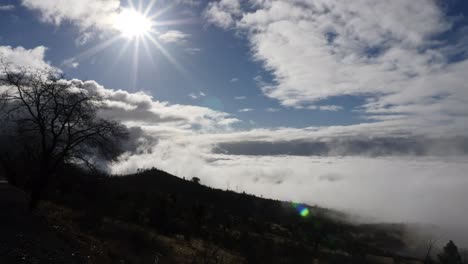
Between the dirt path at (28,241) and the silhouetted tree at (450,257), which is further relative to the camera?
the silhouetted tree at (450,257)

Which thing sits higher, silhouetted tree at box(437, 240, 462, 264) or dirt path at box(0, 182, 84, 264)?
dirt path at box(0, 182, 84, 264)

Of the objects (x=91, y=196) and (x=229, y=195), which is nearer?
(x=91, y=196)

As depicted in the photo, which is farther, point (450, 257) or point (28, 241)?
point (450, 257)

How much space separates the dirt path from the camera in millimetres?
12612

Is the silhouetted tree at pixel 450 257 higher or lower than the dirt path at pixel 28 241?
lower

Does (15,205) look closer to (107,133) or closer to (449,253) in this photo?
(107,133)

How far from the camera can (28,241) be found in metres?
14.2

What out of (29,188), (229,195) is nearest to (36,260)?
(29,188)

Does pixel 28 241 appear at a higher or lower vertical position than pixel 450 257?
higher

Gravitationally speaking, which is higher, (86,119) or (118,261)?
(86,119)

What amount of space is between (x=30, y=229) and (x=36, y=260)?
389 cm

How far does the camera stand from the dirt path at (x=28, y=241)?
41.4ft

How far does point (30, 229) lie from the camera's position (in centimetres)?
1600

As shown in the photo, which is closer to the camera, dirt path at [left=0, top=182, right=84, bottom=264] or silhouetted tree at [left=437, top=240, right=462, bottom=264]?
dirt path at [left=0, top=182, right=84, bottom=264]
